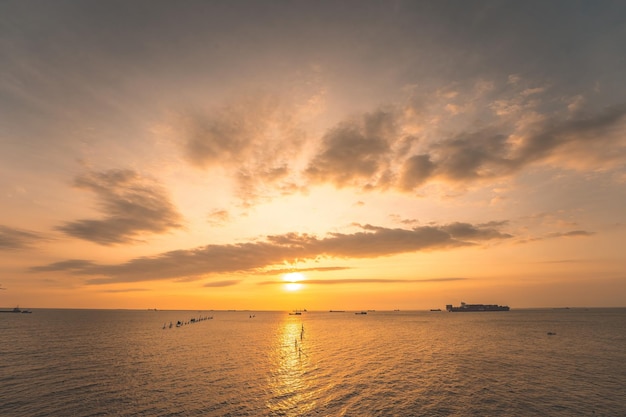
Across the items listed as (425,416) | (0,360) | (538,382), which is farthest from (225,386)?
(0,360)

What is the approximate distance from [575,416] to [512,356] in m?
40.5

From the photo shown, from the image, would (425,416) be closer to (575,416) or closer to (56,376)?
(575,416)

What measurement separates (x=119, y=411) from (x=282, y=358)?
4028 centimetres

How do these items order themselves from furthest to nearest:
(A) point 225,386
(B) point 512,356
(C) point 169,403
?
(B) point 512,356 < (A) point 225,386 < (C) point 169,403

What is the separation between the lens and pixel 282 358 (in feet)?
236

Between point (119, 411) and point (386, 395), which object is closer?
point (119, 411)

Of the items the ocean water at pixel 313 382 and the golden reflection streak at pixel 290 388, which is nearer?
the ocean water at pixel 313 382

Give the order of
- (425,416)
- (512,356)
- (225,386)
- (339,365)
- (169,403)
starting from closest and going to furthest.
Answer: (425,416) → (169,403) → (225,386) → (339,365) → (512,356)

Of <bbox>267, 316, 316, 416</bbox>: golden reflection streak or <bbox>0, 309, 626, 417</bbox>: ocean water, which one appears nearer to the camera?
<bbox>0, 309, 626, 417</bbox>: ocean water

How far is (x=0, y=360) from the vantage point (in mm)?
Answer: 63469

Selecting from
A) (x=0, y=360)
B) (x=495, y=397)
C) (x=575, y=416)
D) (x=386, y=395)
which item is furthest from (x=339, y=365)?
(x=0, y=360)

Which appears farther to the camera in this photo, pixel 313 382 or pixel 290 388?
pixel 313 382

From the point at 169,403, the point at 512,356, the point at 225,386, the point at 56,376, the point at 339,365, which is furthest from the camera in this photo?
the point at 512,356

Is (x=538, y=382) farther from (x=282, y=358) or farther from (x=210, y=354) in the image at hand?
(x=210, y=354)
